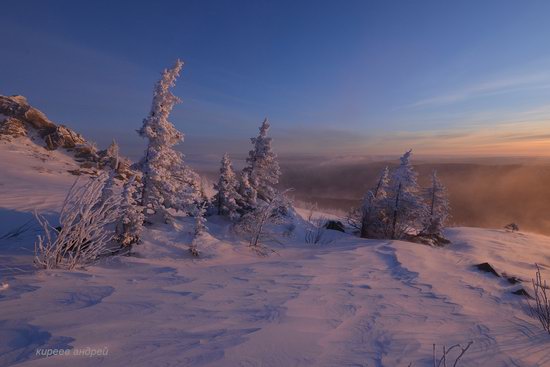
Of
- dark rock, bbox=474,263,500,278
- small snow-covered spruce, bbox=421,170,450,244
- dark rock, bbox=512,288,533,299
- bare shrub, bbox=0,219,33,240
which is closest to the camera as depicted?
dark rock, bbox=512,288,533,299

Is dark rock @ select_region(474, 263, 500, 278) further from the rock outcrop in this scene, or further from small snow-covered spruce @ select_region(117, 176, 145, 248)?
the rock outcrop

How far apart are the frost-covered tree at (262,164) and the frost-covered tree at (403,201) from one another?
27.8 feet

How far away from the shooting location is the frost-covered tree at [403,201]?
63.1 ft

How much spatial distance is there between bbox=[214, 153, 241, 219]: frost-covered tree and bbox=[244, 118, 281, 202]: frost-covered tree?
5.77 feet

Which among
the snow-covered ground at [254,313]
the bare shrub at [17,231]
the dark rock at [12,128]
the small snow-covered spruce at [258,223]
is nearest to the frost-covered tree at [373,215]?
the small snow-covered spruce at [258,223]

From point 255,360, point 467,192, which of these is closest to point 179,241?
point 255,360

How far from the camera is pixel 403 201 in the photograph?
766 inches

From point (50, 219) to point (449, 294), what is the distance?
39.1 ft

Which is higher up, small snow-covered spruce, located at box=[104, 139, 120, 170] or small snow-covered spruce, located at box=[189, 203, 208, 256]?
small snow-covered spruce, located at box=[104, 139, 120, 170]

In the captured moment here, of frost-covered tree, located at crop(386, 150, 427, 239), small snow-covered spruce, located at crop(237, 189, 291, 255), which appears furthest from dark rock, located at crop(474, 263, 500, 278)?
frost-covered tree, located at crop(386, 150, 427, 239)

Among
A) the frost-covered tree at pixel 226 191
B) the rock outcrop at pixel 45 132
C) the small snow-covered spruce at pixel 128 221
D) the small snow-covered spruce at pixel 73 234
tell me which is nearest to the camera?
the small snow-covered spruce at pixel 73 234

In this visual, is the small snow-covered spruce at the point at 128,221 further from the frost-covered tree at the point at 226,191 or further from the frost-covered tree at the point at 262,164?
the frost-covered tree at the point at 262,164

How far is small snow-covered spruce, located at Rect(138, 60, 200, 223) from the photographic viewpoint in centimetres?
920

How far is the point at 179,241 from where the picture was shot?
9.23 meters
